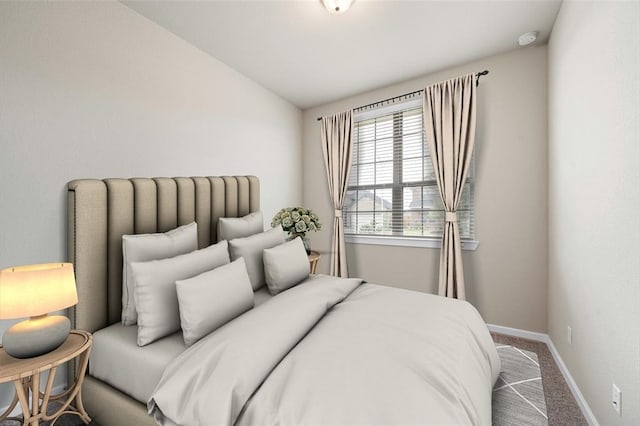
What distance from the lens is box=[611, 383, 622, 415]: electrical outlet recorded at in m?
1.25

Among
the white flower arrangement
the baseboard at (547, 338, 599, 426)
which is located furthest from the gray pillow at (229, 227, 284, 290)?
the baseboard at (547, 338, 599, 426)

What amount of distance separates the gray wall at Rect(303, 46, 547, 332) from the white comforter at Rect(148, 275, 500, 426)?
1451 millimetres

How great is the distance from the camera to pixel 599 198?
57.5 inches

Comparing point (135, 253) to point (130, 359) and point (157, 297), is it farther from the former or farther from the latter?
point (130, 359)

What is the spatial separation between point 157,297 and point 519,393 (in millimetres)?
2149

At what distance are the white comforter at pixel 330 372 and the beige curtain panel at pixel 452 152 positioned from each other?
1303 millimetres

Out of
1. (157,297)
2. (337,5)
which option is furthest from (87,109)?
(337,5)

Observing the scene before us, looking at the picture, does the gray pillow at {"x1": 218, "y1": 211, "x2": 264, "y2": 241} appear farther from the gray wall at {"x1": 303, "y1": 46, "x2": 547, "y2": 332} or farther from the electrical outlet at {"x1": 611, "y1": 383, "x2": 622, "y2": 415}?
the electrical outlet at {"x1": 611, "y1": 383, "x2": 622, "y2": 415}

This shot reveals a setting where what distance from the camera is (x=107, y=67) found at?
6.06 feet

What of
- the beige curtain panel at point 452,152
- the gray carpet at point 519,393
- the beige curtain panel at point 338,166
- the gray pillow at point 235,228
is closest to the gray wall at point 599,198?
the gray carpet at point 519,393

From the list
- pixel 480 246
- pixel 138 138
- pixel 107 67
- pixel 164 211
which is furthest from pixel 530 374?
pixel 107 67

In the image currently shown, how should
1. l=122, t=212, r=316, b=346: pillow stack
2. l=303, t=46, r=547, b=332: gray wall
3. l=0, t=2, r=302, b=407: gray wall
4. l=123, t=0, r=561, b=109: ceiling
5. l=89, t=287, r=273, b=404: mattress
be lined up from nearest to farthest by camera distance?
1. l=89, t=287, r=273, b=404: mattress
2. l=122, t=212, r=316, b=346: pillow stack
3. l=0, t=2, r=302, b=407: gray wall
4. l=123, t=0, r=561, b=109: ceiling
5. l=303, t=46, r=547, b=332: gray wall

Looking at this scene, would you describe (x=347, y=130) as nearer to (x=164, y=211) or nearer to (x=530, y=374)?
(x=164, y=211)

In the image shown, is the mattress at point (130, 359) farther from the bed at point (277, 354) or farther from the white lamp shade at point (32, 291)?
the white lamp shade at point (32, 291)
